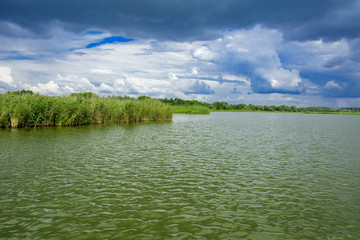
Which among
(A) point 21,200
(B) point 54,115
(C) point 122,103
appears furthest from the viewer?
(C) point 122,103

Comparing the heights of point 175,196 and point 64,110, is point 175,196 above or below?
below

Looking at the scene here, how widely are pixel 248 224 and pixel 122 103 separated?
38.0m

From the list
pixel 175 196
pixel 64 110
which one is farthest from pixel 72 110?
pixel 175 196

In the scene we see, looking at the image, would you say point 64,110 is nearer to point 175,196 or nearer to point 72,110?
point 72,110

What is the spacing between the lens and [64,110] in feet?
108

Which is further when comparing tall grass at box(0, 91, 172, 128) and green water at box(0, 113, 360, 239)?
tall grass at box(0, 91, 172, 128)

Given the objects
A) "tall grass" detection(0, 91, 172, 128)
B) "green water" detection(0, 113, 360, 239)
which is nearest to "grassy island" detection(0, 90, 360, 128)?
"tall grass" detection(0, 91, 172, 128)

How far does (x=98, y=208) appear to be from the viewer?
774cm

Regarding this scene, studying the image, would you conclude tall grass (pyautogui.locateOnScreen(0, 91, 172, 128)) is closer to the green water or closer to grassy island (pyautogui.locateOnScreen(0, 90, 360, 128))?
grassy island (pyautogui.locateOnScreen(0, 90, 360, 128))


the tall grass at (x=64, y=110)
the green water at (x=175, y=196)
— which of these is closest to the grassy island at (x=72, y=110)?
the tall grass at (x=64, y=110)

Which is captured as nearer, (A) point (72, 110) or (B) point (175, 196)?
(B) point (175, 196)

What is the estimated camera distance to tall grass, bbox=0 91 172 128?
2917 centimetres

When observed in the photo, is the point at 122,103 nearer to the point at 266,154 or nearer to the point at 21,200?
the point at 266,154

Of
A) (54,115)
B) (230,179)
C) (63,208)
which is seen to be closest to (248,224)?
(230,179)
